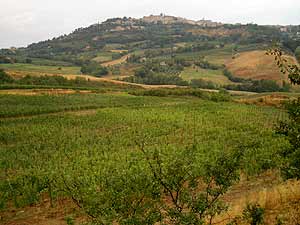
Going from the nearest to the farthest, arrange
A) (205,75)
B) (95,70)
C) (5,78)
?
(5,78) → (205,75) → (95,70)

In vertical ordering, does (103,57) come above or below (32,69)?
above

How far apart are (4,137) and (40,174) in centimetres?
1522

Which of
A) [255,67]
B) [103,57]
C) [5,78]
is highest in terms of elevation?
[103,57]

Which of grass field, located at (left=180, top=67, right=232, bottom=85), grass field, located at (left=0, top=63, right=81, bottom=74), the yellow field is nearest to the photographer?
the yellow field

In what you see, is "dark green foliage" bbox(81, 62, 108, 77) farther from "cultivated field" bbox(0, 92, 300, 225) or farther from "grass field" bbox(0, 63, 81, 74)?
"cultivated field" bbox(0, 92, 300, 225)

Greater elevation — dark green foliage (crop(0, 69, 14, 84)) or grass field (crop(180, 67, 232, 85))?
dark green foliage (crop(0, 69, 14, 84))

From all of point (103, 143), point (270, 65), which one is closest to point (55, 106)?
point (103, 143)

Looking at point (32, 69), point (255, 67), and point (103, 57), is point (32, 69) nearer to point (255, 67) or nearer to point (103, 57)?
point (103, 57)

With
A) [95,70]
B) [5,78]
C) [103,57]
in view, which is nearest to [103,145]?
[5,78]

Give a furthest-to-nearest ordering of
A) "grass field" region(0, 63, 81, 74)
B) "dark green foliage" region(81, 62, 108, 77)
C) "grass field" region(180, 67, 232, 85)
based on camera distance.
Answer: "dark green foliage" region(81, 62, 108, 77)
"grass field" region(0, 63, 81, 74)
"grass field" region(180, 67, 232, 85)

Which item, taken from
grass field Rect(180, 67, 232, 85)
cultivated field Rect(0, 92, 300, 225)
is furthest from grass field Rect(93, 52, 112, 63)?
cultivated field Rect(0, 92, 300, 225)

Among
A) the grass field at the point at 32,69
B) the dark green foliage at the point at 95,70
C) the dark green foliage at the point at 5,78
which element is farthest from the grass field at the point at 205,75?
the dark green foliage at the point at 5,78

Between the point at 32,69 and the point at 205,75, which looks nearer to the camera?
the point at 32,69

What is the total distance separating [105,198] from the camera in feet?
29.2
